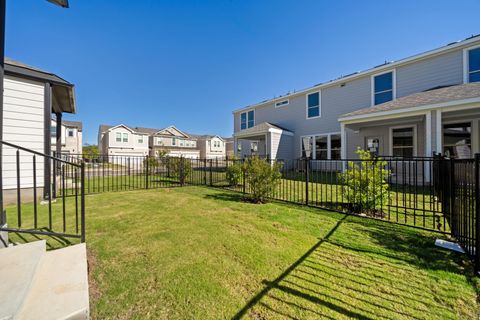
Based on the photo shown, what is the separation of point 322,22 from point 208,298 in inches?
476

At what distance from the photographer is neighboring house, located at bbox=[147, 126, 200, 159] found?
120ft

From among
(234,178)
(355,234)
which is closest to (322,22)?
(234,178)

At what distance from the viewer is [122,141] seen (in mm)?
32062

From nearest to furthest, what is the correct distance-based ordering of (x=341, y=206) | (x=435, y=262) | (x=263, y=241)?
(x=435, y=262)
(x=263, y=241)
(x=341, y=206)

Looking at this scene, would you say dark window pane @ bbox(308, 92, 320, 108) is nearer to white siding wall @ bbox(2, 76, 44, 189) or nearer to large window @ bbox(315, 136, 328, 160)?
large window @ bbox(315, 136, 328, 160)

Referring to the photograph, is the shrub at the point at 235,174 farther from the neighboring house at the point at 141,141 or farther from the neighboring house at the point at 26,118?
the neighboring house at the point at 141,141

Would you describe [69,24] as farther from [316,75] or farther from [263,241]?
[316,75]

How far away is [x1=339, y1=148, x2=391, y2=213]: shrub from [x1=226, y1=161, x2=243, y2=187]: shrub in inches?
180

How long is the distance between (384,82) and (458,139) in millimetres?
4732

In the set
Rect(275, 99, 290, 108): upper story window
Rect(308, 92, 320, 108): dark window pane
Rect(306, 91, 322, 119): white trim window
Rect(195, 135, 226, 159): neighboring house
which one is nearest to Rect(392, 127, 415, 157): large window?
Rect(306, 91, 322, 119): white trim window

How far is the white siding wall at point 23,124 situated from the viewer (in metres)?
5.19

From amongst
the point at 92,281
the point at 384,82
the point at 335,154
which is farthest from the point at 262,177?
the point at 384,82

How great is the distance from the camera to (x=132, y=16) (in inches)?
340

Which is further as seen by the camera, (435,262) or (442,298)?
(435,262)
